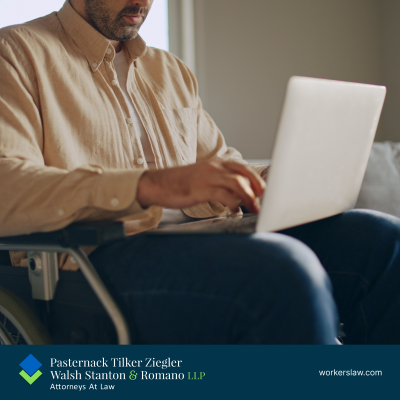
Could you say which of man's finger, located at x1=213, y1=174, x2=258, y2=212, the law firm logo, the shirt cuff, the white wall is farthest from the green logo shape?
the white wall

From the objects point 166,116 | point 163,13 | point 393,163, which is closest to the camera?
point 166,116

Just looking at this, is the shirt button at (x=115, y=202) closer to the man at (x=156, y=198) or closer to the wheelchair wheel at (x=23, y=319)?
the man at (x=156, y=198)

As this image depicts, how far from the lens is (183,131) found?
4.01 ft

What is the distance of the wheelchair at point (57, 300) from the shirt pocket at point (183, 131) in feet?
1.59

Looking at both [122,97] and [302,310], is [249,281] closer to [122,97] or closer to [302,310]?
[302,310]

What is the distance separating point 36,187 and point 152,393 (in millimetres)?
365

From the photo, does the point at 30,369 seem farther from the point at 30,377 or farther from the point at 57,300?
the point at 57,300

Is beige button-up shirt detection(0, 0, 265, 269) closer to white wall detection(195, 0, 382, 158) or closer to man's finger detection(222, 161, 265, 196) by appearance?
man's finger detection(222, 161, 265, 196)

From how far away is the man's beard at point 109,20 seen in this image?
1075 millimetres

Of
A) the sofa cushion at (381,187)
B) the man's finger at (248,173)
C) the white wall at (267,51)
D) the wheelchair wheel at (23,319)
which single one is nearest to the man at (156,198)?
the man's finger at (248,173)

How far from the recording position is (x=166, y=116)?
3.90ft

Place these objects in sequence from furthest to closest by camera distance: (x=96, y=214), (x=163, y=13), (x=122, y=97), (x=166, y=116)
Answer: (x=163, y=13)
(x=166, y=116)
(x=122, y=97)
(x=96, y=214)

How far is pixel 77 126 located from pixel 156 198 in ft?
1.21

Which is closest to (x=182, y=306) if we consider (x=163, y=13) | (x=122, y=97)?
(x=122, y=97)
